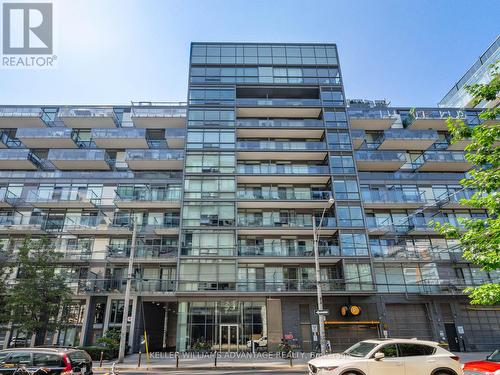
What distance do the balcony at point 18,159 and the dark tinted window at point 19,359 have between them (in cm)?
2980

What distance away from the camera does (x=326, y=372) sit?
28.8 feet

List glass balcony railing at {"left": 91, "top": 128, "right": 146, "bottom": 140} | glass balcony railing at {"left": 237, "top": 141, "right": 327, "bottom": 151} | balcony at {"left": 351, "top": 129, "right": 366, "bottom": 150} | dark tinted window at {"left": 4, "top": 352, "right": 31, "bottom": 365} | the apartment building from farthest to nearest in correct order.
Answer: balcony at {"left": 351, "top": 129, "right": 366, "bottom": 150}
glass balcony railing at {"left": 91, "top": 128, "right": 146, "bottom": 140}
glass balcony railing at {"left": 237, "top": 141, "right": 327, "bottom": 151}
the apartment building
dark tinted window at {"left": 4, "top": 352, "right": 31, "bottom": 365}

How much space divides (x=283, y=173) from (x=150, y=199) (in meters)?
14.4

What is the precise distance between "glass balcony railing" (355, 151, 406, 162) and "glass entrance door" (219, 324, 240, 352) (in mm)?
22196

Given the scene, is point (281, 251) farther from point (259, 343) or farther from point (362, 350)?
point (362, 350)

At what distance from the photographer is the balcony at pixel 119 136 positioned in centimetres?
3541

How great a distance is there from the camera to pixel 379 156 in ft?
117

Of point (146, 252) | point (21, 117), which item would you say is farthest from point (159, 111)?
point (146, 252)

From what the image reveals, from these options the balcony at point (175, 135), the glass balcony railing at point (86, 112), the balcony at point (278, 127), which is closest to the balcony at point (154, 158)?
the balcony at point (175, 135)

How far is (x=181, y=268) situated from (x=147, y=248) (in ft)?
16.1

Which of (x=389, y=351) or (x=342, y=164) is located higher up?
(x=342, y=164)

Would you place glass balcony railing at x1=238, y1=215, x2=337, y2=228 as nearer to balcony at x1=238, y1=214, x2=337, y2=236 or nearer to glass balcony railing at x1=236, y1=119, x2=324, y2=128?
balcony at x1=238, y1=214, x2=337, y2=236

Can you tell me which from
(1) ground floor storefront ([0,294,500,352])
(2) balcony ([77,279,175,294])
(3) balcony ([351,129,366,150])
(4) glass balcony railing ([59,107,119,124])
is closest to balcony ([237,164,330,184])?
(3) balcony ([351,129,366,150])

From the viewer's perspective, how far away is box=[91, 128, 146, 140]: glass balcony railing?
1393 inches
